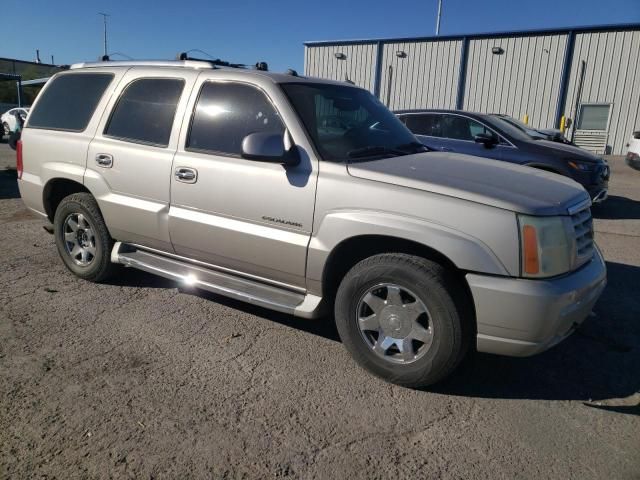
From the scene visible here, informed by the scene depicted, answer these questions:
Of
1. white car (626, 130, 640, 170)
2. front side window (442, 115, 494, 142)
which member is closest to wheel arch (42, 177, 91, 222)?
front side window (442, 115, 494, 142)

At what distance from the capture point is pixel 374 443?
263 cm

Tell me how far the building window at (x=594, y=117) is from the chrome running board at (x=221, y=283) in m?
20.8

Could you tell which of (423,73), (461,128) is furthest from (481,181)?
(423,73)

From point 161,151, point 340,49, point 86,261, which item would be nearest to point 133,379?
point 161,151

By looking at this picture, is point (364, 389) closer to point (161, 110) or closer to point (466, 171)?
point (466, 171)

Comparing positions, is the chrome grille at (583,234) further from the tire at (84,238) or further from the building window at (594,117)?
the building window at (594,117)

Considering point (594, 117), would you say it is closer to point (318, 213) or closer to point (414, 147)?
point (414, 147)

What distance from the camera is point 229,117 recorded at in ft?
12.4

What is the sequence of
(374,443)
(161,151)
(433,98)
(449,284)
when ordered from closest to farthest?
(374,443), (449,284), (161,151), (433,98)

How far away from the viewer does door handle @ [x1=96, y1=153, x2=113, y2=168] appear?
14.1ft

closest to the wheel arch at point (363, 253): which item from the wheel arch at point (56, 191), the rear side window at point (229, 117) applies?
the rear side window at point (229, 117)

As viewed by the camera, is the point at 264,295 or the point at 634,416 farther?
the point at 264,295

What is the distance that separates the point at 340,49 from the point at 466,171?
24.1 m

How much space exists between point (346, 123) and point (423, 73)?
21.2m
